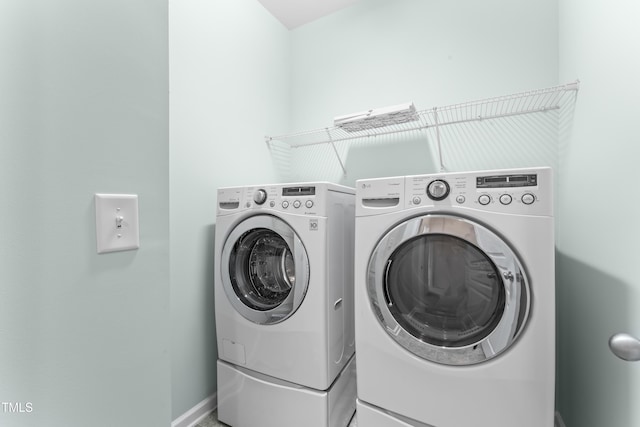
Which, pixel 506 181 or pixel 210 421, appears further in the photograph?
pixel 210 421

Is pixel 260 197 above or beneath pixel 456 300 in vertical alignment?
above

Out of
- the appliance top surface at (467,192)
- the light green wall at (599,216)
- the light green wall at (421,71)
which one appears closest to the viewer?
the light green wall at (599,216)

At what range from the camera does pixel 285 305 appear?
4.00ft

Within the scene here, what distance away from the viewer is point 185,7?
1.40m

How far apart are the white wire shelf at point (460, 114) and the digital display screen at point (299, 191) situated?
656 millimetres

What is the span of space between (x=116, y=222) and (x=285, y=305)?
84 cm

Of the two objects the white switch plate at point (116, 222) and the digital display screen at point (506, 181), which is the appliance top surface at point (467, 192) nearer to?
the digital display screen at point (506, 181)

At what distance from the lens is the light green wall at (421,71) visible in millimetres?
1472

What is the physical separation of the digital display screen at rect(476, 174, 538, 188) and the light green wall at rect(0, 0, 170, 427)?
37.7 inches

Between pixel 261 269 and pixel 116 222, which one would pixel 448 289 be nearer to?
pixel 261 269

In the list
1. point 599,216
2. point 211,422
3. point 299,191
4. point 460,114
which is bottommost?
point 211,422

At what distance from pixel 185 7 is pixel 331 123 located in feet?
3.51

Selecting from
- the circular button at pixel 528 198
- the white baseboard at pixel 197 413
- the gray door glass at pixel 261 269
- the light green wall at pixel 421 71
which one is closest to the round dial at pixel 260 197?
the gray door glass at pixel 261 269

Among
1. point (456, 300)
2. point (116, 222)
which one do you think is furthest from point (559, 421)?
point (116, 222)
